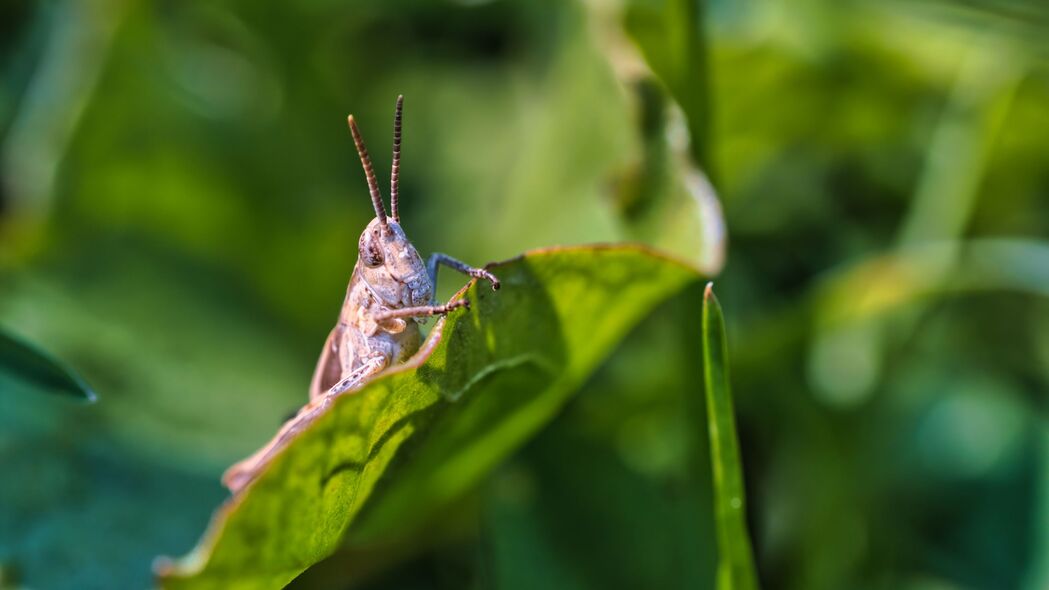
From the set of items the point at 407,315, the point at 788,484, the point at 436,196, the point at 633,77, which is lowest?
the point at 788,484

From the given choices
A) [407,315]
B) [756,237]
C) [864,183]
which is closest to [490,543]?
[407,315]

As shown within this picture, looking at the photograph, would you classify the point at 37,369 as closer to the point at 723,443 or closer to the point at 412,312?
the point at 412,312

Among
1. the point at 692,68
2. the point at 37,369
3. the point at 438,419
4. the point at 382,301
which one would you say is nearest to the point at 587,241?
the point at 692,68

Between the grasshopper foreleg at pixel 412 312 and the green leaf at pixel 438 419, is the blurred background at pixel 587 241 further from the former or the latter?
the grasshopper foreleg at pixel 412 312

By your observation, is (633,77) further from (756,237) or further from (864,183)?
(864,183)

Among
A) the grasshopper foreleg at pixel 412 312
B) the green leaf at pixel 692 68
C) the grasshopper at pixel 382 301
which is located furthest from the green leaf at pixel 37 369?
the green leaf at pixel 692 68

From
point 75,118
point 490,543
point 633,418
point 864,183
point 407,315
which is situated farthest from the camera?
point 864,183

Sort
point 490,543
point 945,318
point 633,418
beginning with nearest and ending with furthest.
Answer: point 490,543
point 633,418
point 945,318
